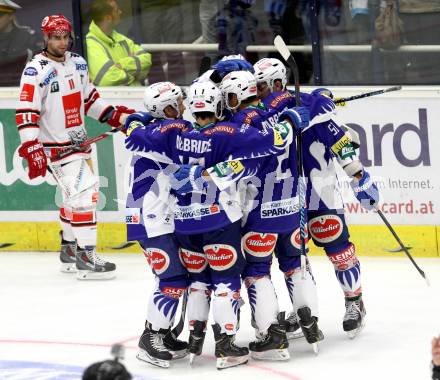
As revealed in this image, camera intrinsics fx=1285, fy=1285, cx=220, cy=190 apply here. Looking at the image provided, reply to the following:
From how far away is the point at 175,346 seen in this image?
6.22 m

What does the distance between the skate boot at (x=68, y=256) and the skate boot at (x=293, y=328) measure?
2.44 m

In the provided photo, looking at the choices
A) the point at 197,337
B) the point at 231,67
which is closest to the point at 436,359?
the point at 197,337

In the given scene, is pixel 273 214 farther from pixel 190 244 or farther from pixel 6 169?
pixel 6 169

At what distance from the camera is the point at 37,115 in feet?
26.7

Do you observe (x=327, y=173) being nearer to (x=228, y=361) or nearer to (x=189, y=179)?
(x=189, y=179)

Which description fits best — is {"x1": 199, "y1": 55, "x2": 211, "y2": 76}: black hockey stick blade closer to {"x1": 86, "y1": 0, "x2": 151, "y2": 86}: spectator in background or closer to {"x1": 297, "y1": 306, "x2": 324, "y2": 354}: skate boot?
{"x1": 86, "y1": 0, "x2": 151, "y2": 86}: spectator in background

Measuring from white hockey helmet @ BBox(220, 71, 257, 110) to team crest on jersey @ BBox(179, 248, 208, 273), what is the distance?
2.29 feet

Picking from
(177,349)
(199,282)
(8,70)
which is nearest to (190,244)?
(199,282)

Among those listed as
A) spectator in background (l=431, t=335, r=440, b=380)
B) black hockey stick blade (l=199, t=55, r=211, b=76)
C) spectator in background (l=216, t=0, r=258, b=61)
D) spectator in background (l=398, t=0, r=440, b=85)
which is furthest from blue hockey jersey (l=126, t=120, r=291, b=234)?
spectator in background (l=216, t=0, r=258, b=61)

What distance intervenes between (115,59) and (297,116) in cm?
345

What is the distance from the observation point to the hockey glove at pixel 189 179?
578cm

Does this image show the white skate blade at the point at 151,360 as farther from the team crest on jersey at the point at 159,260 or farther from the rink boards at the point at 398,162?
the rink boards at the point at 398,162

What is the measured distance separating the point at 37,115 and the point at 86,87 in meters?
0.46

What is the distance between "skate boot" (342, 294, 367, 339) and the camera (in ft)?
21.1
